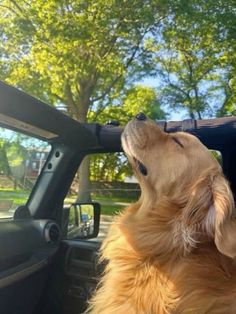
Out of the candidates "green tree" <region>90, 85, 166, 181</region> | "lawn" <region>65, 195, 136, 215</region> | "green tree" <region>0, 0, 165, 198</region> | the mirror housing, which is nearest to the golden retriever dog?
"lawn" <region>65, 195, 136, 215</region>

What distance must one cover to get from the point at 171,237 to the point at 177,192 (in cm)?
35

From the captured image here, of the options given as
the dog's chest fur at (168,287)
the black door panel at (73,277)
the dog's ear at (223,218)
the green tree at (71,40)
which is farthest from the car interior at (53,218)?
the green tree at (71,40)

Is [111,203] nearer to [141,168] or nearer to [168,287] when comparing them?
[141,168]

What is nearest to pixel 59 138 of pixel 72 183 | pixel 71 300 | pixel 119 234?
pixel 72 183

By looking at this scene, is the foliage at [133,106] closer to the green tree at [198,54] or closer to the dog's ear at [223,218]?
the green tree at [198,54]

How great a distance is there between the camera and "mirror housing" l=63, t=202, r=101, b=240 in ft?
11.3

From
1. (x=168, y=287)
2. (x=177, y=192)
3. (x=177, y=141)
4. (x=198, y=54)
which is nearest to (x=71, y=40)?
(x=198, y=54)

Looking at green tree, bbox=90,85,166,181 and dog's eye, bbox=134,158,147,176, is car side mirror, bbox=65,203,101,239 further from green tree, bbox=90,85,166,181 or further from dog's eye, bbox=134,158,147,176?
green tree, bbox=90,85,166,181

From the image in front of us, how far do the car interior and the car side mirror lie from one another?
0.01 metres

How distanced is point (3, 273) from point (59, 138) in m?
0.95

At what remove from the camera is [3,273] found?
250 cm

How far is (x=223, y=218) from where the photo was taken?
215 cm

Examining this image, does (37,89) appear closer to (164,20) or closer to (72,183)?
(164,20)

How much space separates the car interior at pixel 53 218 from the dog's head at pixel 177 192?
0.11 m
